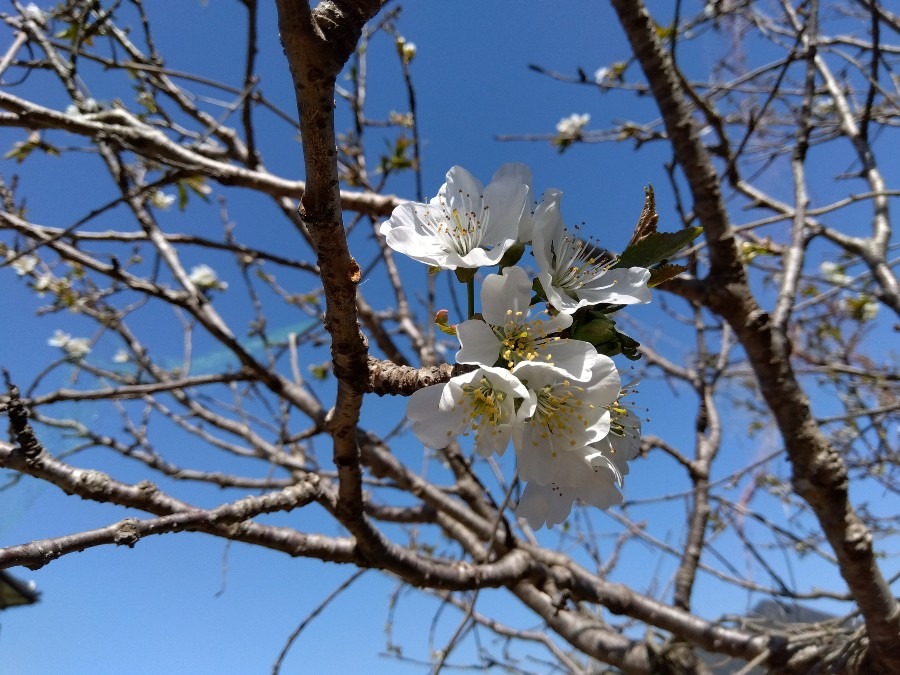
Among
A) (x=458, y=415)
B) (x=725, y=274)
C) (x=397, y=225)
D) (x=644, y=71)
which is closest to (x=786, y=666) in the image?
(x=725, y=274)

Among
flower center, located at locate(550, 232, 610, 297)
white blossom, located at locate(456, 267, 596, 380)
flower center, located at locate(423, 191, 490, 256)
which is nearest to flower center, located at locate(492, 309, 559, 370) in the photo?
white blossom, located at locate(456, 267, 596, 380)

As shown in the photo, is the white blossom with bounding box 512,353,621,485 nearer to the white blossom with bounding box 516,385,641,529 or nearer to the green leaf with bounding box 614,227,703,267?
the white blossom with bounding box 516,385,641,529

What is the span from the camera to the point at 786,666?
2012 mm

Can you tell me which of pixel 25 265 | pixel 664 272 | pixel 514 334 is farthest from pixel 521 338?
pixel 25 265

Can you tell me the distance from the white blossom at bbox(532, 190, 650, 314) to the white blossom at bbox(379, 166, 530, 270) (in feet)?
0.17

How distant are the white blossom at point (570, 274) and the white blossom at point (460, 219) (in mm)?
52

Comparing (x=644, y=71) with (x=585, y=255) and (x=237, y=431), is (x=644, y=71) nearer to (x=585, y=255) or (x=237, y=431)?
(x=585, y=255)

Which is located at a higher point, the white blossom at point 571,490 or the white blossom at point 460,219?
the white blossom at point 460,219

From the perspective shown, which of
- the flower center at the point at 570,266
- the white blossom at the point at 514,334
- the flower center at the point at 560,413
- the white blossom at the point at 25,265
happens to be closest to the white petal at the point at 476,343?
the white blossom at the point at 514,334

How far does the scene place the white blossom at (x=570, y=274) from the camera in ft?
3.10

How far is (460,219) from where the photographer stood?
1.17 m

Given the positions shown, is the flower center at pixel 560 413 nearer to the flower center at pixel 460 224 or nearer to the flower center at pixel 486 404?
the flower center at pixel 486 404

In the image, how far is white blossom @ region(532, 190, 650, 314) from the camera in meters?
0.94

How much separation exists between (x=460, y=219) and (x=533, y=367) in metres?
0.41
